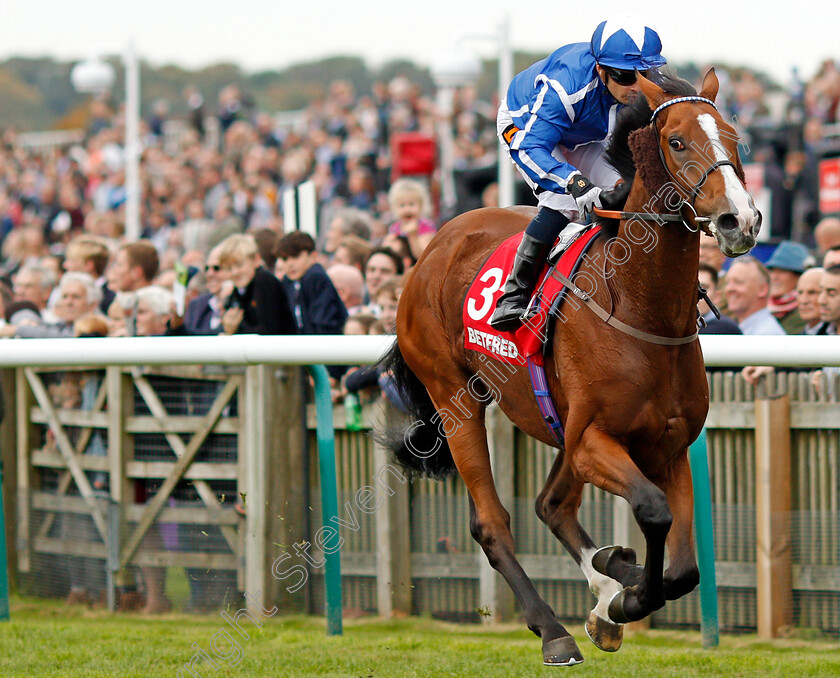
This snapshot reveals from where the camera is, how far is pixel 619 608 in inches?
151

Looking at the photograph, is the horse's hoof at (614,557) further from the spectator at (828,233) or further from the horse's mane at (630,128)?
the spectator at (828,233)

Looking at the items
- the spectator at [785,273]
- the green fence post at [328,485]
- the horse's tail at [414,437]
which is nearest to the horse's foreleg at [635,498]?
the horse's tail at [414,437]

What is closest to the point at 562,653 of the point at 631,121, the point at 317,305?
the point at 631,121

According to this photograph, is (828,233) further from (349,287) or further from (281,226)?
(281,226)

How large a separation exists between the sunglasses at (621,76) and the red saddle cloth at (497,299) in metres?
0.47

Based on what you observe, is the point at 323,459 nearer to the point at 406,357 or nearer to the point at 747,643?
the point at 406,357

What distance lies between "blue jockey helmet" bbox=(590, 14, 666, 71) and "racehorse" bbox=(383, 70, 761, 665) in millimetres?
156

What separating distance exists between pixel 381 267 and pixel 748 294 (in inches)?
78.0

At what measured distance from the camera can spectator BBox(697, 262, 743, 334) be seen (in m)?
5.12

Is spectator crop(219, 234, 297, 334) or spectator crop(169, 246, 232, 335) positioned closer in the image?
spectator crop(219, 234, 297, 334)

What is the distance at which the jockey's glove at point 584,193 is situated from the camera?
382cm

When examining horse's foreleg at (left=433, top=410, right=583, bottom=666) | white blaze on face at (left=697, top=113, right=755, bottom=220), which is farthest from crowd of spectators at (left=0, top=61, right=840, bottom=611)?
white blaze on face at (left=697, top=113, right=755, bottom=220)

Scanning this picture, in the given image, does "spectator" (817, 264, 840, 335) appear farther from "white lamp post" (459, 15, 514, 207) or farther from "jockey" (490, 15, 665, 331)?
"white lamp post" (459, 15, 514, 207)

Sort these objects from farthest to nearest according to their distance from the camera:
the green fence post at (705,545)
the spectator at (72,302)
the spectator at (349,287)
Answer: the spectator at (72,302)
the spectator at (349,287)
the green fence post at (705,545)
